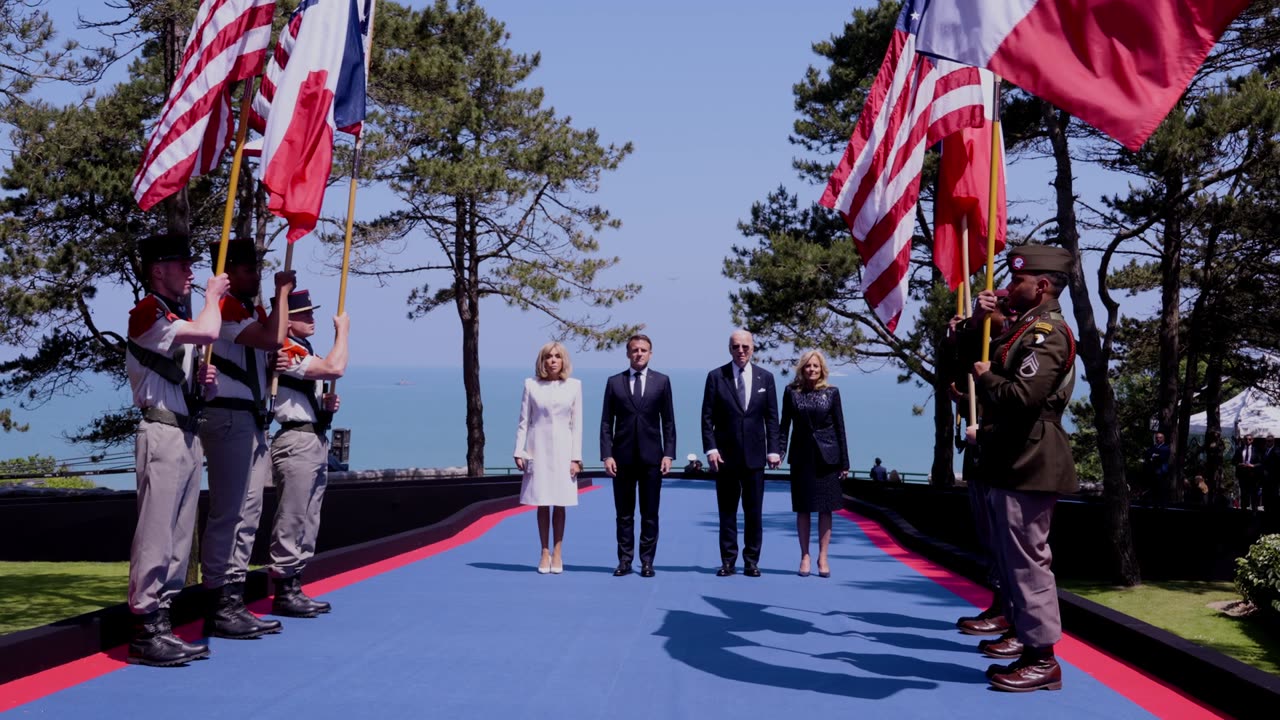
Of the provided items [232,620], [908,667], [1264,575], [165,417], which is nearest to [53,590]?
[232,620]

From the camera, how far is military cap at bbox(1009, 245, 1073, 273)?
642 centimetres

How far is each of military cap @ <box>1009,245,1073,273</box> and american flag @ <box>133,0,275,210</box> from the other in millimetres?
4532

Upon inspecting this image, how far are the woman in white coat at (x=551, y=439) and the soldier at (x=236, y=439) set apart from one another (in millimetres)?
3669

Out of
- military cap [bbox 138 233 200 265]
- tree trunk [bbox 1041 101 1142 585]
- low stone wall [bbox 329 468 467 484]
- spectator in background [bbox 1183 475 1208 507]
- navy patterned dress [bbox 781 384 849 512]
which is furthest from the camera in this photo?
spectator in background [bbox 1183 475 1208 507]

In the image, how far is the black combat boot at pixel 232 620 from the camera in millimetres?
7336

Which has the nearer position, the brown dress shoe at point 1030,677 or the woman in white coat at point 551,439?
the brown dress shoe at point 1030,677

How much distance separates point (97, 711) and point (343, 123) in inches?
185

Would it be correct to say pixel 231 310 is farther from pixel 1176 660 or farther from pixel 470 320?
pixel 470 320

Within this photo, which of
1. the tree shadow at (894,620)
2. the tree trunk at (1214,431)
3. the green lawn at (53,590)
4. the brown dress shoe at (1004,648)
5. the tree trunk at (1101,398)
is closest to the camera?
the brown dress shoe at (1004,648)

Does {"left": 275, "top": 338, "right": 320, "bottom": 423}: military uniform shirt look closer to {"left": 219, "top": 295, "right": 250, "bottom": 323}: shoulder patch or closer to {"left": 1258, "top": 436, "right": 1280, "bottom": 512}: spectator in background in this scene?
{"left": 219, "top": 295, "right": 250, "bottom": 323}: shoulder patch

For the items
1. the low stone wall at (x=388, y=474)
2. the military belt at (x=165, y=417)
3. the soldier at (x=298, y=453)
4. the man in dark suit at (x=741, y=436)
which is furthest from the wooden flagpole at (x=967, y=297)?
the low stone wall at (x=388, y=474)

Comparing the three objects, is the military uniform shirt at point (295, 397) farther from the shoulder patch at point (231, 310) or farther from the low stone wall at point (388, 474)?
the low stone wall at point (388, 474)

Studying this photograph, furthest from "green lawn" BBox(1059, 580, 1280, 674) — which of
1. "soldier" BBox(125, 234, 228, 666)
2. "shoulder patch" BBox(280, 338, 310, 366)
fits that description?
"soldier" BBox(125, 234, 228, 666)

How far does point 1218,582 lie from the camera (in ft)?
55.3
